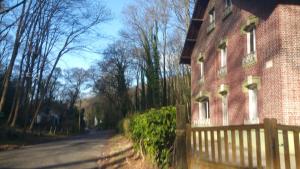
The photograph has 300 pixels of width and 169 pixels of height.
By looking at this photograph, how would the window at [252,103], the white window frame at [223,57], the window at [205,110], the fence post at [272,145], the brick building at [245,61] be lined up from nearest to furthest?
the fence post at [272,145], the brick building at [245,61], the window at [252,103], the white window frame at [223,57], the window at [205,110]

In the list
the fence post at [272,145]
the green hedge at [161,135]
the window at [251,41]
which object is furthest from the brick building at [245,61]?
the fence post at [272,145]

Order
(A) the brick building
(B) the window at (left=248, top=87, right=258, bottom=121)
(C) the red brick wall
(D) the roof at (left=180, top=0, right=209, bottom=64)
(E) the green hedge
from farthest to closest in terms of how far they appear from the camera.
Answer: (D) the roof at (left=180, top=0, right=209, bottom=64)
(B) the window at (left=248, top=87, right=258, bottom=121)
(A) the brick building
(C) the red brick wall
(E) the green hedge

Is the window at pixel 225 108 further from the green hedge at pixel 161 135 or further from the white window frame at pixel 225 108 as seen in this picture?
the green hedge at pixel 161 135

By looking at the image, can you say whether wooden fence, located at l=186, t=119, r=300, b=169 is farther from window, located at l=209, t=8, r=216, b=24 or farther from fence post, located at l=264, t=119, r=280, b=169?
window, located at l=209, t=8, r=216, b=24

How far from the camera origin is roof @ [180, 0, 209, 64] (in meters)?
27.7

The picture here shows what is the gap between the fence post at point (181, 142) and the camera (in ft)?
32.1

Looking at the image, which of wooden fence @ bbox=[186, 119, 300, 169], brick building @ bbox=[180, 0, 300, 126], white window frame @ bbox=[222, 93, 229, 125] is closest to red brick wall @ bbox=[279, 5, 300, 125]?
brick building @ bbox=[180, 0, 300, 126]

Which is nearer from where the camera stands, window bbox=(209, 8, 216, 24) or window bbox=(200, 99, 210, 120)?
window bbox=(209, 8, 216, 24)

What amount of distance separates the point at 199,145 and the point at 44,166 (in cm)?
808

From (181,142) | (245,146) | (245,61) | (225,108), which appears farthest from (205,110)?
(245,146)

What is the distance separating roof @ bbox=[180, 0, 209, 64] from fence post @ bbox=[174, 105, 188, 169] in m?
18.2

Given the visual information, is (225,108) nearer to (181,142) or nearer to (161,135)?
(161,135)

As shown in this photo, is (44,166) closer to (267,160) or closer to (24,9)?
(267,160)

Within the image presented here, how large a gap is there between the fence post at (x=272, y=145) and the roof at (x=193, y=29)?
2156 cm
